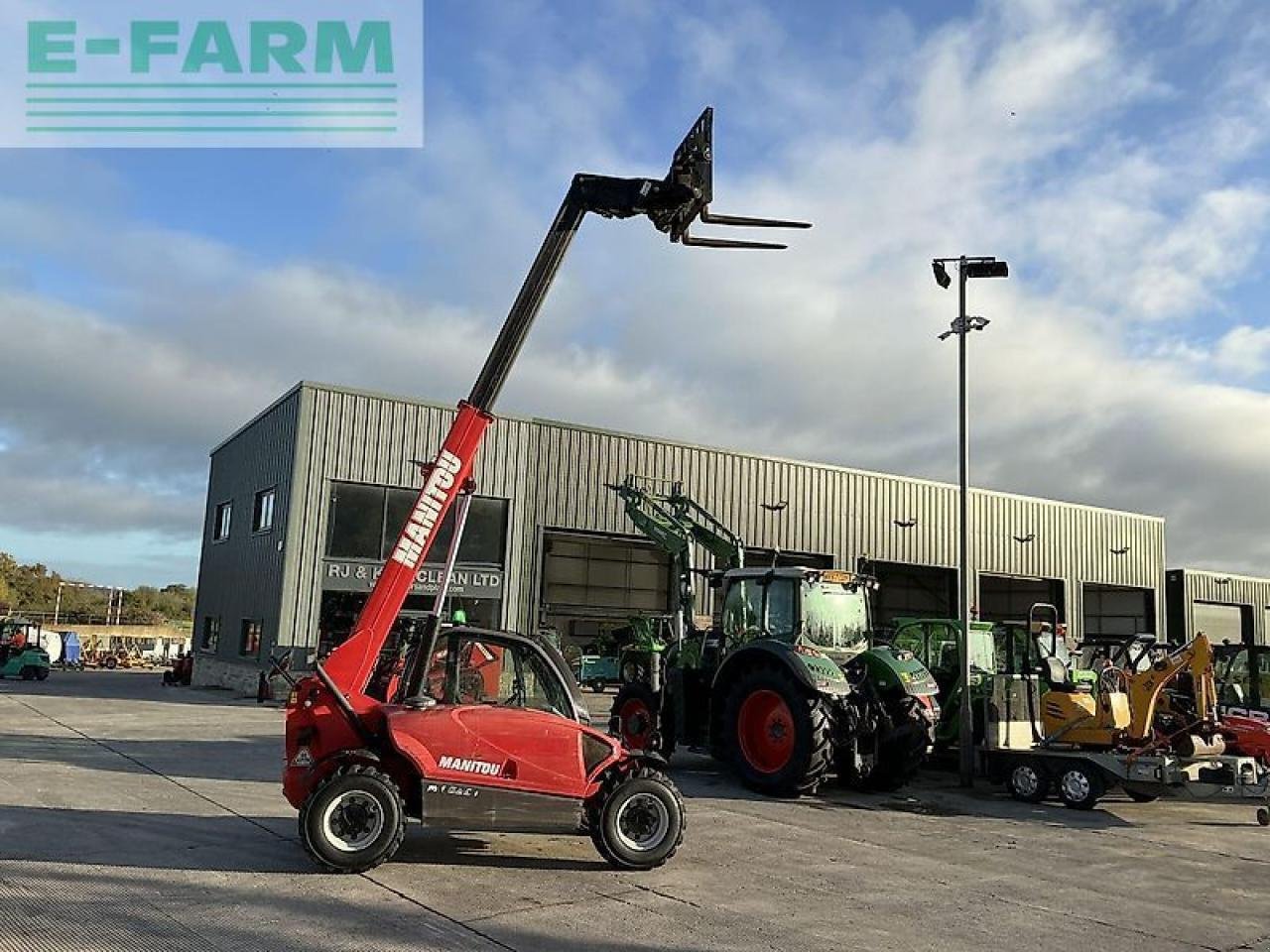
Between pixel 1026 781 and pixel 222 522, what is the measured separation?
26.8m

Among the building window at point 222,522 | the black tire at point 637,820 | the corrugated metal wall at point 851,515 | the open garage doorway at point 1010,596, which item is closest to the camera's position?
the black tire at point 637,820

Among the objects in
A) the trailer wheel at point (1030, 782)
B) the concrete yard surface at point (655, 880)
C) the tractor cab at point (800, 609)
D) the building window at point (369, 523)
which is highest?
the building window at point (369, 523)

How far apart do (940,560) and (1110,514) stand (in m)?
9.06

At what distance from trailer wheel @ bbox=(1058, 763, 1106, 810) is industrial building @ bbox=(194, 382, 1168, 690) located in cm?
1189

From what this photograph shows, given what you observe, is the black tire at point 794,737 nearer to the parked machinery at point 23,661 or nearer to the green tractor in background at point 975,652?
the green tractor in background at point 975,652

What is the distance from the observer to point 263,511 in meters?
28.2

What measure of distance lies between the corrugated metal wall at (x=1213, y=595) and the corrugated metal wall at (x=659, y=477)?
2012mm

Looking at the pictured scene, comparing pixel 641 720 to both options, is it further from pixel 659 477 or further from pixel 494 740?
pixel 659 477

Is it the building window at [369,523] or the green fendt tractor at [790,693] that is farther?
the building window at [369,523]

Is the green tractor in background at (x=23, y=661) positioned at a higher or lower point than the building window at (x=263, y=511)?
lower

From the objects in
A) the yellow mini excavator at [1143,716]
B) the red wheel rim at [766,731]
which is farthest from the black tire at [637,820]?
the yellow mini excavator at [1143,716]

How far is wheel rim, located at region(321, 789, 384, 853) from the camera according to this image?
7246 millimetres

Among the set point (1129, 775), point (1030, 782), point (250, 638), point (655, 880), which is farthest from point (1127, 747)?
point (250, 638)

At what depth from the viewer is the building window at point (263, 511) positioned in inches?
1080
